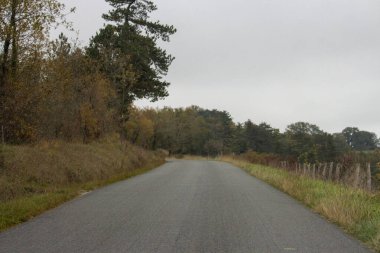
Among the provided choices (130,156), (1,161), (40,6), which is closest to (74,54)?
(130,156)

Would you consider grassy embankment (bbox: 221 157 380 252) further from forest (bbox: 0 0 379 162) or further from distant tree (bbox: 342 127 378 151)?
distant tree (bbox: 342 127 378 151)

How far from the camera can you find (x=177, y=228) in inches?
383

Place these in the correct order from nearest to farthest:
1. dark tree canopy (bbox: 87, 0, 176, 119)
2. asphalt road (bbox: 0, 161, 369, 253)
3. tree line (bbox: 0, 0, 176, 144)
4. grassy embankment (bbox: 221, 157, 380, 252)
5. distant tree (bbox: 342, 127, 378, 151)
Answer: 1. asphalt road (bbox: 0, 161, 369, 253)
2. grassy embankment (bbox: 221, 157, 380, 252)
3. tree line (bbox: 0, 0, 176, 144)
4. dark tree canopy (bbox: 87, 0, 176, 119)
5. distant tree (bbox: 342, 127, 378, 151)

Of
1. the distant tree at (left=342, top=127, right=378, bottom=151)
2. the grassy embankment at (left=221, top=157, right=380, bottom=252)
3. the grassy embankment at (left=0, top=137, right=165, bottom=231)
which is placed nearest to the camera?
the grassy embankment at (left=221, top=157, right=380, bottom=252)

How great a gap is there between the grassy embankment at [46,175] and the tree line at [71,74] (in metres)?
1.40

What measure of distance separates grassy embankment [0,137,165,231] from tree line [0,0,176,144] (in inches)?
55.0

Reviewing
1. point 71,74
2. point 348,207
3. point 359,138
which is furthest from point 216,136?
point 348,207

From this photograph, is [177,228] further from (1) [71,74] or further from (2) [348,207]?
(1) [71,74]

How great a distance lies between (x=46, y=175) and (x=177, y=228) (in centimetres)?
927

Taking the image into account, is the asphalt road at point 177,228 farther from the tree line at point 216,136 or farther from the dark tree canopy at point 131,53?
the tree line at point 216,136

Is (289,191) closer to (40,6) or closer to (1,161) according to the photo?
(1,161)

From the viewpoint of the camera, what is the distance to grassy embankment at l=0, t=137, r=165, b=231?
478 inches

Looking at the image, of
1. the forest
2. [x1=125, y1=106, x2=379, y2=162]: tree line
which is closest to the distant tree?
[x1=125, y1=106, x2=379, y2=162]: tree line

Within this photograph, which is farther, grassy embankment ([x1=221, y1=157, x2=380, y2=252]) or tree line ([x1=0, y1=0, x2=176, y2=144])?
tree line ([x1=0, y1=0, x2=176, y2=144])
